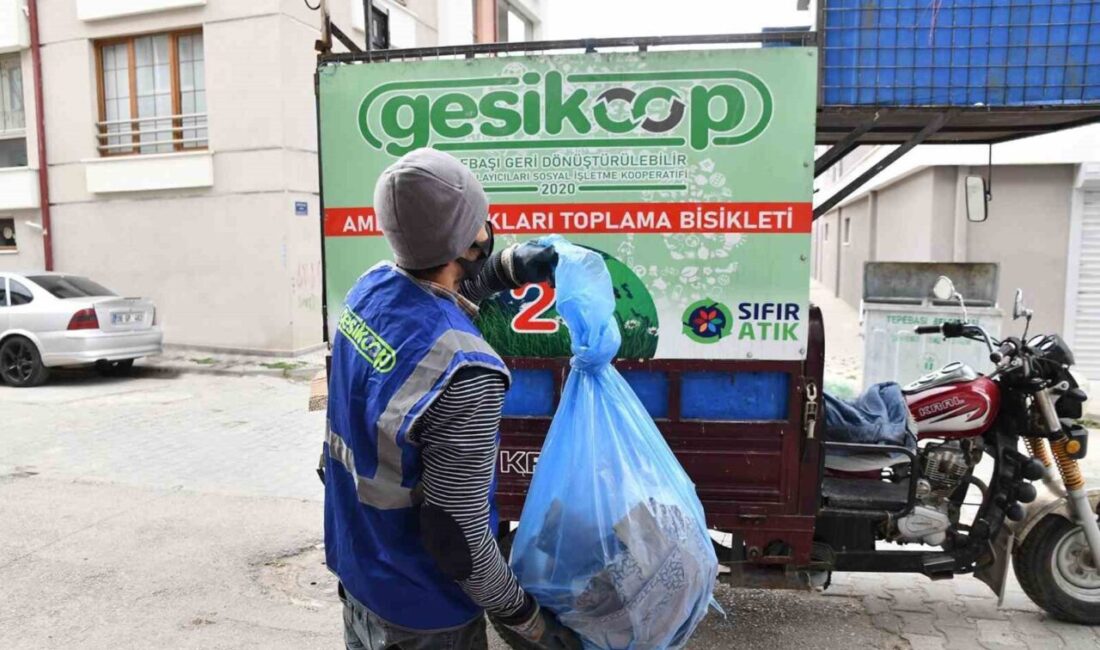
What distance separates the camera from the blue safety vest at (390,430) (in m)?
1.50

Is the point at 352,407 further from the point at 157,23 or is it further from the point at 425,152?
the point at 157,23

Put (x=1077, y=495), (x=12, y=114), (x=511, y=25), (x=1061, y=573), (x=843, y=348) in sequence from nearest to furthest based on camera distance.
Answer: (x=1077, y=495)
(x=1061, y=573)
(x=843, y=348)
(x=12, y=114)
(x=511, y=25)

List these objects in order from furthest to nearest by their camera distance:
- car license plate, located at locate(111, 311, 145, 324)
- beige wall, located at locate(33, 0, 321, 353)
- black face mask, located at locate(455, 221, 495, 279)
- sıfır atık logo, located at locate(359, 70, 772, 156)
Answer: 1. beige wall, located at locate(33, 0, 321, 353)
2. car license plate, located at locate(111, 311, 145, 324)
3. sıfır atık logo, located at locate(359, 70, 772, 156)
4. black face mask, located at locate(455, 221, 495, 279)

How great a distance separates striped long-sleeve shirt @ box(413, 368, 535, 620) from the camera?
1485 mm

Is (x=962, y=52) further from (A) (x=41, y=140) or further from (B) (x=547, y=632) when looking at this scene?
(A) (x=41, y=140)

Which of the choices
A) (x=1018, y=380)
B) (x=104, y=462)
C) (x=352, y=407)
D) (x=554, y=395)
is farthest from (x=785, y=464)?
(x=104, y=462)

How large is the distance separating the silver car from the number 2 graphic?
334 inches

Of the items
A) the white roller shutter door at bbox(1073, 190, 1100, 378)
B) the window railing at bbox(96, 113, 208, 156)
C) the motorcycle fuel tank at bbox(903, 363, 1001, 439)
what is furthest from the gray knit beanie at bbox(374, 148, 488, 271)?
the window railing at bbox(96, 113, 208, 156)

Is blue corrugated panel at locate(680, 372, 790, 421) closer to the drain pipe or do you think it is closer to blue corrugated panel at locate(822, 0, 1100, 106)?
blue corrugated panel at locate(822, 0, 1100, 106)

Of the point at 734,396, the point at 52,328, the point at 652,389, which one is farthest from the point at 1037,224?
the point at 52,328

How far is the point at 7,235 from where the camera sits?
1291 centimetres

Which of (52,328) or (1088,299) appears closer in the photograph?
(1088,299)

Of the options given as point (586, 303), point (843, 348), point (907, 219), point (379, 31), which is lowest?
point (843, 348)

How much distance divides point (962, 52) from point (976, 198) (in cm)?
85
